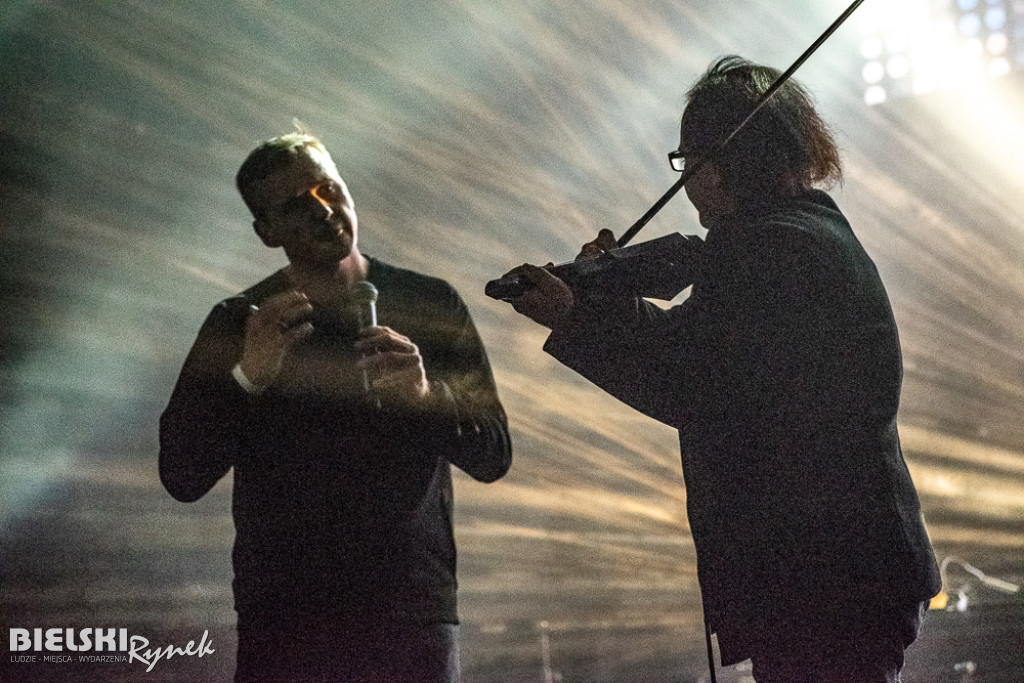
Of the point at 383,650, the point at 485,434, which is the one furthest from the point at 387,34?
the point at 383,650

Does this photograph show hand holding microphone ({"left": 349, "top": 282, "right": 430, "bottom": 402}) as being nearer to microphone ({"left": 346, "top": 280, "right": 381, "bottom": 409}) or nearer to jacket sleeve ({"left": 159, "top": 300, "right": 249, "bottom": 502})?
microphone ({"left": 346, "top": 280, "right": 381, "bottom": 409})

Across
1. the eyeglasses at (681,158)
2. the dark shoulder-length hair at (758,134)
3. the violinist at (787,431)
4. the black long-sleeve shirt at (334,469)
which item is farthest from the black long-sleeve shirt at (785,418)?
the black long-sleeve shirt at (334,469)

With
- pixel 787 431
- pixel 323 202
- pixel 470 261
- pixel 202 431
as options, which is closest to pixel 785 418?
pixel 787 431

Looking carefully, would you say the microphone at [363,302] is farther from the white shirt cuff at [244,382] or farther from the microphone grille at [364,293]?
the white shirt cuff at [244,382]

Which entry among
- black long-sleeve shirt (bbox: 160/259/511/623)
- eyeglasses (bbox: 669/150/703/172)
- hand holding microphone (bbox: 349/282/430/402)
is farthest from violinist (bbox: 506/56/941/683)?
black long-sleeve shirt (bbox: 160/259/511/623)

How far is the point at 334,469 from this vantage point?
73.8 inches

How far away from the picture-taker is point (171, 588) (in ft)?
8.09

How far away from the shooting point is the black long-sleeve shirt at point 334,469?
1.77m

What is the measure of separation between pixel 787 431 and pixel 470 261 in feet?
6.11

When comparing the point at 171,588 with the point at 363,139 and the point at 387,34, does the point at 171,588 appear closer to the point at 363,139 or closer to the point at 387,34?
the point at 363,139

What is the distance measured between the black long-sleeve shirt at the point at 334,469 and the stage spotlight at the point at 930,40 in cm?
248

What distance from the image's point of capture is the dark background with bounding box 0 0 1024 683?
2.51 m

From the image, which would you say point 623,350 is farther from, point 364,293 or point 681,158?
point 364,293

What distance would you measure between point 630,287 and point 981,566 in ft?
7.76
